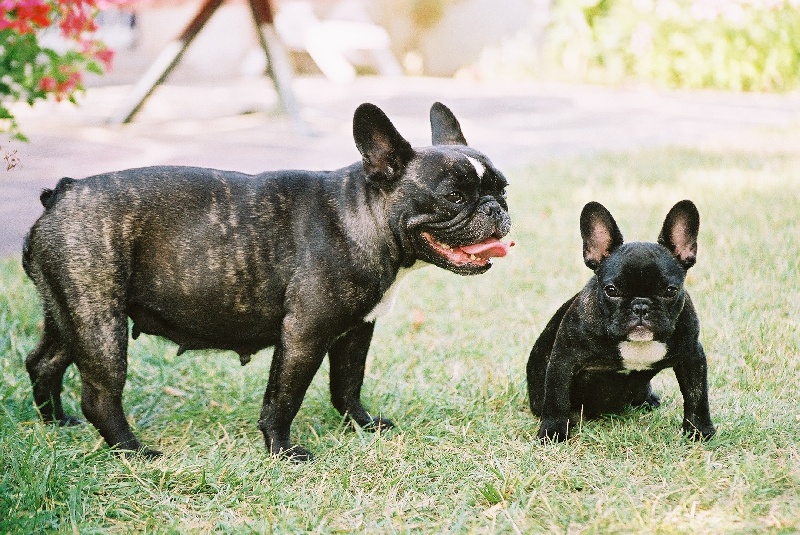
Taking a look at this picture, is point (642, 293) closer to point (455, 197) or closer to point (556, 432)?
point (556, 432)

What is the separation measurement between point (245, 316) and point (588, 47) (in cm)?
1348

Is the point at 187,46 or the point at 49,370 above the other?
the point at 187,46

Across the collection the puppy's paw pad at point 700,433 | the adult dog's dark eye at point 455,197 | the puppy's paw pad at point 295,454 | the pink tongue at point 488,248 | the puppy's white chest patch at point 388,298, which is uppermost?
the adult dog's dark eye at point 455,197

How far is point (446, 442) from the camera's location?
11.4 ft

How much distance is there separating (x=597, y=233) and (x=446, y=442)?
3.26ft

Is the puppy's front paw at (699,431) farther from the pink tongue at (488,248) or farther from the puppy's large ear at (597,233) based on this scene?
the pink tongue at (488,248)

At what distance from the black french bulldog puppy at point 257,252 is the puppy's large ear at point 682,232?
23.7 inches

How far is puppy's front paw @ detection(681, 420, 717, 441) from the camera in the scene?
10.8 ft

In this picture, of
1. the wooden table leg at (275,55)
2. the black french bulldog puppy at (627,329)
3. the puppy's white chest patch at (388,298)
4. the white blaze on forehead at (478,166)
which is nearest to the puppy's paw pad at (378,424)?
the puppy's white chest patch at (388,298)

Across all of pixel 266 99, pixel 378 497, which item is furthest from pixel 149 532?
pixel 266 99

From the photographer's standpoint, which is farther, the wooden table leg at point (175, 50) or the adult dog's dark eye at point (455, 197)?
the wooden table leg at point (175, 50)

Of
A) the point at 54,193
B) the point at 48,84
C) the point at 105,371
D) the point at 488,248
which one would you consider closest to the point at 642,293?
the point at 488,248

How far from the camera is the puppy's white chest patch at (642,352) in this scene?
3227 mm

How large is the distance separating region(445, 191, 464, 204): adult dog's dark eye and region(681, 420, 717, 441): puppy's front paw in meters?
1.19
